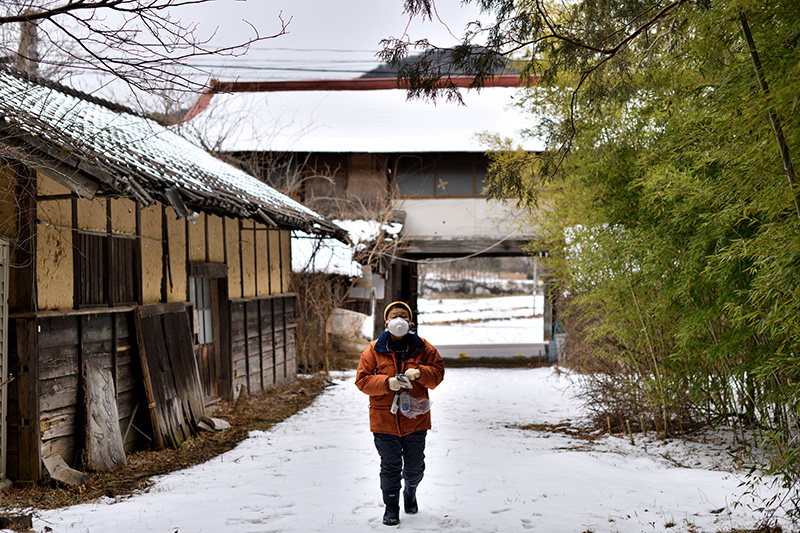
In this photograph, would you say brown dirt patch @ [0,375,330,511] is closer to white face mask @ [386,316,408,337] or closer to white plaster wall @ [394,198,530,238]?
white face mask @ [386,316,408,337]

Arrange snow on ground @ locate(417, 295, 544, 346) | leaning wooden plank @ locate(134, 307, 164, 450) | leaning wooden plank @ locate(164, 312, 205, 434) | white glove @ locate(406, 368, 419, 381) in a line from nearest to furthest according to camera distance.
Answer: white glove @ locate(406, 368, 419, 381), leaning wooden plank @ locate(134, 307, 164, 450), leaning wooden plank @ locate(164, 312, 205, 434), snow on ground @ locate(417, 295, 544, 346)

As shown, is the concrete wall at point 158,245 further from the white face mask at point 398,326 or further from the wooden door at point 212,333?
the white face mask at point 398,326

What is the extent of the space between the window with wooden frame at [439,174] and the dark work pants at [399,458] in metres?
12.4

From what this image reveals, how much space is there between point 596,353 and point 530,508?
372cm

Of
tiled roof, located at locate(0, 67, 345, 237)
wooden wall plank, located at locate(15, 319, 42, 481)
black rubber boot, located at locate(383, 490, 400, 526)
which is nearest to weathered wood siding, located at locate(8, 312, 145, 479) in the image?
wooden wall plank, located at locate(15, 319, 42, 481)

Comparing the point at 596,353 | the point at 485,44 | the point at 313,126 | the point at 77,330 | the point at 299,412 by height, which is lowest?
the point at 299,412

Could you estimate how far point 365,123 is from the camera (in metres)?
17.2

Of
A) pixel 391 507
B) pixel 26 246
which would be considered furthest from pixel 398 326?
pixel 26 246

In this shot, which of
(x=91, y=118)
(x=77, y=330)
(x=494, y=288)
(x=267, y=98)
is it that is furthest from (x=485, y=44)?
(x=494, y=288)

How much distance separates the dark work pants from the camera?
438cm

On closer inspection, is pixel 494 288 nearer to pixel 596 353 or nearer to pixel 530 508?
pixel 596 353

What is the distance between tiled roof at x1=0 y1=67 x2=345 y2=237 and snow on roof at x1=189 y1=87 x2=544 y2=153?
480cm

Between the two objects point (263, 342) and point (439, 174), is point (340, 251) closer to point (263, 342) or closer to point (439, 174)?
point (439, 174)

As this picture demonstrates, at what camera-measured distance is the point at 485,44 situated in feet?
15.9
